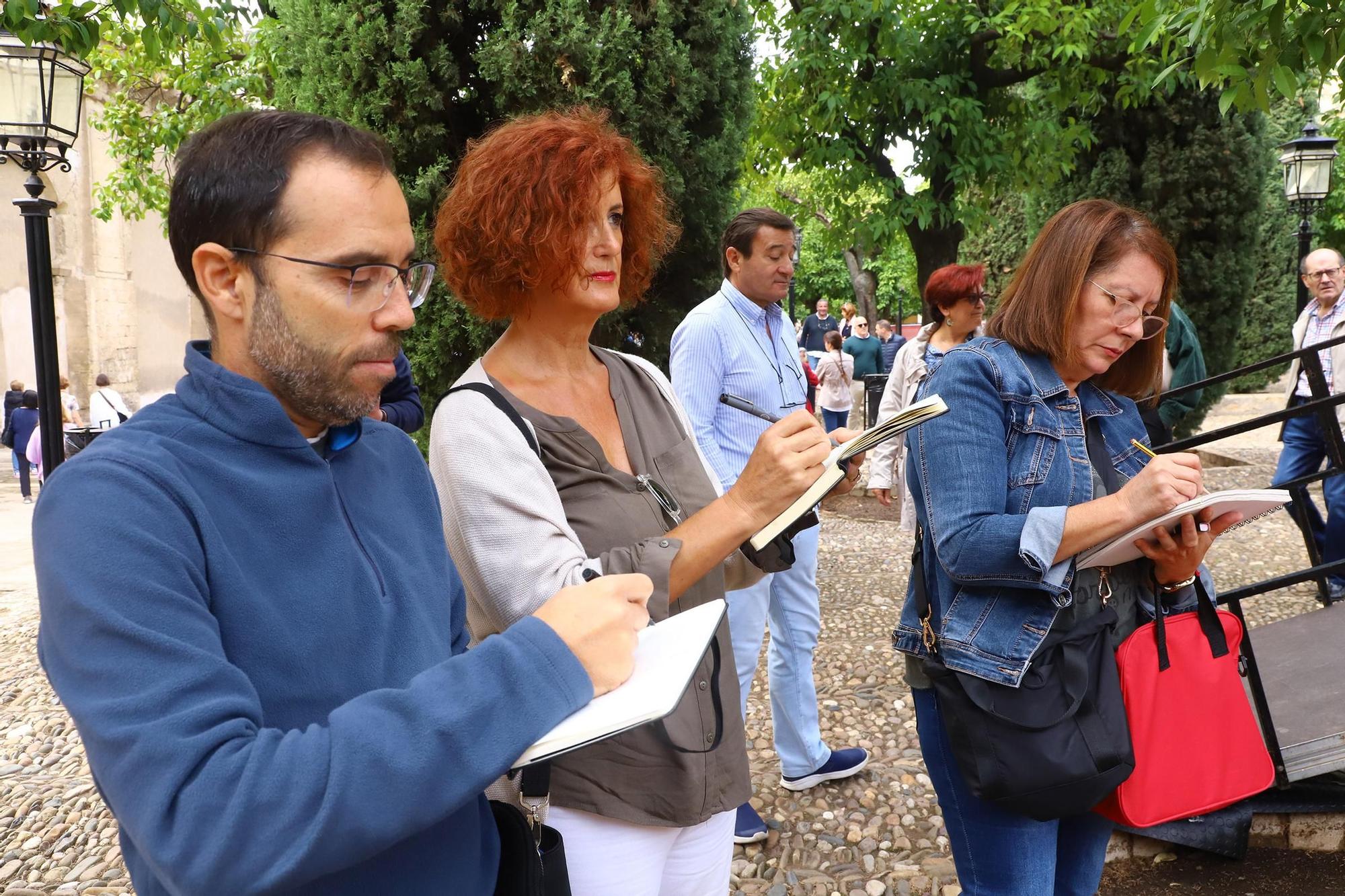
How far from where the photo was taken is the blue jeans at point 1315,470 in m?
5.83

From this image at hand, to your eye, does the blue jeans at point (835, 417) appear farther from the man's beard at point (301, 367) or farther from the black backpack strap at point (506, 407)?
the man's beard at point (301, 367)

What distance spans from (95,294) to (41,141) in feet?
52.8

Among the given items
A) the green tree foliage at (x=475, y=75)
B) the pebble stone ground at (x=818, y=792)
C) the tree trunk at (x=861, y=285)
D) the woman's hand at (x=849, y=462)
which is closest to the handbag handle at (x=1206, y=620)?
the woman's hand at (x=849, y=462)

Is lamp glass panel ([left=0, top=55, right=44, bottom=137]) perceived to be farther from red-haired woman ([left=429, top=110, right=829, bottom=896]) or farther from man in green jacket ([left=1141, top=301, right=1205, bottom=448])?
man in green jacket ([left=1141, top=301, right=1205, bottom=448])

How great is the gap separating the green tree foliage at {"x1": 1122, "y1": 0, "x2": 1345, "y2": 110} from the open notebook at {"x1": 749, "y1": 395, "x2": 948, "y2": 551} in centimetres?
232

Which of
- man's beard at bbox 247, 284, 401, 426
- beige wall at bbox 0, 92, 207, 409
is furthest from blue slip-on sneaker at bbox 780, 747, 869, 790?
beige wall at bbox 0, 92, 207, 409

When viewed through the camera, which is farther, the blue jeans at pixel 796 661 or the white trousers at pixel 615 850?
the blue jeans at pixel 796 661

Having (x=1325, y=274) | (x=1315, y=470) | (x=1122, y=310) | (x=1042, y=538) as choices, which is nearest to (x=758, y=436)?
(x=1122, y=310)

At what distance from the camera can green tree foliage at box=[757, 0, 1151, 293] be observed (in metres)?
8.55

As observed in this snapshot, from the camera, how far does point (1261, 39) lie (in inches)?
134

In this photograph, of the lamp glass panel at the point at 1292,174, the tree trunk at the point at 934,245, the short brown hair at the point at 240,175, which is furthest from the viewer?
the lamp glass panel at the point at 1292,174

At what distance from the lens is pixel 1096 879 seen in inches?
84.9

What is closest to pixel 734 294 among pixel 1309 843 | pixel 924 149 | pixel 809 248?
pixel 1309 843

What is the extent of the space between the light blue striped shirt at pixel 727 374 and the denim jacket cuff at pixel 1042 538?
198 cm
